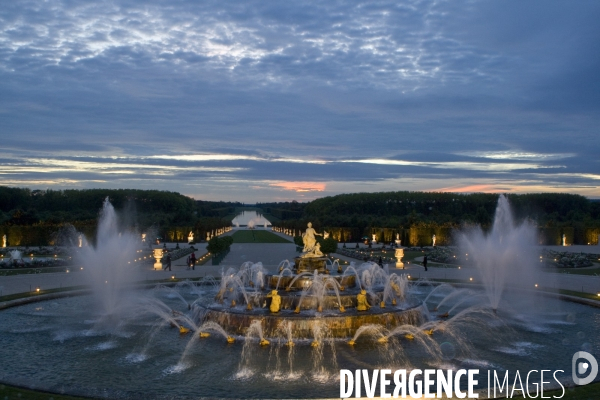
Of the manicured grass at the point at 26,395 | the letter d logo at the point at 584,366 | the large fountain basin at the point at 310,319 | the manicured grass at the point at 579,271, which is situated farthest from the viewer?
A: the manicured grass at the point at 579,271

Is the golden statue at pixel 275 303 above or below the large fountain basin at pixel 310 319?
above

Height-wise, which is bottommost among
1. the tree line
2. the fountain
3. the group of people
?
the fountain

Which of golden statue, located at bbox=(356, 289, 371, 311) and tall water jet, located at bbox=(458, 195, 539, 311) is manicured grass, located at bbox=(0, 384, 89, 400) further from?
tall water jet, located at bbox=(458, 195, 539, 311)

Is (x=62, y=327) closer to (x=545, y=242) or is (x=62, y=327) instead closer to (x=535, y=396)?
(x=535, y=396)

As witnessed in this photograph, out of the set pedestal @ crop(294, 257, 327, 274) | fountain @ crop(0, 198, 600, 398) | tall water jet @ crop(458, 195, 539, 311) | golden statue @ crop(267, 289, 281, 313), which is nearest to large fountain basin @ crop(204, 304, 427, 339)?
fountain @ crop(0, 198, 600, 398)

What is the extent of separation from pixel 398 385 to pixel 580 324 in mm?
9108

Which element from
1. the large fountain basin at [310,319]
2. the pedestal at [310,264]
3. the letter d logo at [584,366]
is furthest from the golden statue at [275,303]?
the letter d logo at [584,366]

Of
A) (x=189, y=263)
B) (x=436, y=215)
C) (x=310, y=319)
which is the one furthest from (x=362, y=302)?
(x=436, y=215)

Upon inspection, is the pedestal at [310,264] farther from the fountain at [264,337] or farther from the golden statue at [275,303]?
the golden statue at [275,303]

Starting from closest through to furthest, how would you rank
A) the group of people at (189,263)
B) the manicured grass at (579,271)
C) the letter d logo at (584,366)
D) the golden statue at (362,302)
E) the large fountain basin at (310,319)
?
the letter d logo at (584,366) → the large fountain basin at (310,319) → the golden statue at (362,302) → the manicured grass at (579,271) → the group of people at (189,263)

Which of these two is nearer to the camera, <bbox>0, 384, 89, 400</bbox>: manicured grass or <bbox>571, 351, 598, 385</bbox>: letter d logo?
<bbox>0, 384, 89, 400</bbox>: manicured grass

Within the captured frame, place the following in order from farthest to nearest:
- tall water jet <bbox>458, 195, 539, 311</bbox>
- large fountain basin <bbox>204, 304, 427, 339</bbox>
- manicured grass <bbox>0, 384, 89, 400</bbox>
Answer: tall water jet <bbox>458, 195, 539, 311</bbox>
large fountain basin <bbox>204, 304, 427, 339</bbox>
manicured grass <bbox>0, 384, 89, 400</bbox>

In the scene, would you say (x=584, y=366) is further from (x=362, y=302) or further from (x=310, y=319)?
(x=310, y=319)

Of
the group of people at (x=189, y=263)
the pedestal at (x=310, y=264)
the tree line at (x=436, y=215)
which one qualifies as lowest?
the group of people at (x=189, y=263)
